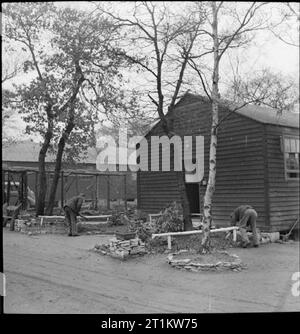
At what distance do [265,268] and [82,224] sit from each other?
693cm

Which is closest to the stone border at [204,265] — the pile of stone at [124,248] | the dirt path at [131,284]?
the dirt path at [131,284]

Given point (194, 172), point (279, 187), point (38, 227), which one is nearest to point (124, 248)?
point (38, 227)

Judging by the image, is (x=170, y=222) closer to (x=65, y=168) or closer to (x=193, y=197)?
(x=65, y=168)

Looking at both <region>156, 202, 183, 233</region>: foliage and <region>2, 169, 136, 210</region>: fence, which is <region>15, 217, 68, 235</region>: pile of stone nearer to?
<region>156, 202, 183, 233</region>: foliage

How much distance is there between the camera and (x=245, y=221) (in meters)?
11.4

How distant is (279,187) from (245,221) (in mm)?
3336

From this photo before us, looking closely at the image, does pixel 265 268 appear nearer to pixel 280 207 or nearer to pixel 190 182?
pixel 280 207

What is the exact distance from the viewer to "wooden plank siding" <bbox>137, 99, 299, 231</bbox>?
13805mm

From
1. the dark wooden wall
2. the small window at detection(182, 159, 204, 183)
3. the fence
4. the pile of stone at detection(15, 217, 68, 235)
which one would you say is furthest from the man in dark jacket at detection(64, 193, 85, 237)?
the fence

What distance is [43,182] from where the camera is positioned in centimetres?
1395

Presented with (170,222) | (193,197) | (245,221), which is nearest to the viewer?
(245,221)

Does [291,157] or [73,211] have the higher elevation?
[291,157]

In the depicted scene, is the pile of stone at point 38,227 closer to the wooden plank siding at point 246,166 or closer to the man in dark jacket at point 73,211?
the man in dark jacket at point 73,211
